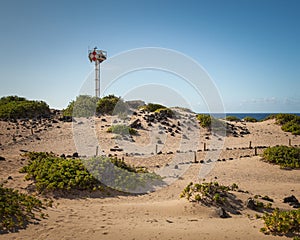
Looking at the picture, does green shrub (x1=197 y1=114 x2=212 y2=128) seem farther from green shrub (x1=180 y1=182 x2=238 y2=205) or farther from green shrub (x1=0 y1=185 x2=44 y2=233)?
green shrub (x1=0 y1=185 x2=44 y2=233)

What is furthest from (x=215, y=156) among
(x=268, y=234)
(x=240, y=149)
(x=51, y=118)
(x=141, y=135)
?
(x=51, y=118)

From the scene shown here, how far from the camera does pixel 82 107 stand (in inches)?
1163

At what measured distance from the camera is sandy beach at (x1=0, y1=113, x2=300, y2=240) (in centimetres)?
666

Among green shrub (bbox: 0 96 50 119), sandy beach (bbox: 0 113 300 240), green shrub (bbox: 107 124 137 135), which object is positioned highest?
green shrub (bbox: 0 96 50 119)

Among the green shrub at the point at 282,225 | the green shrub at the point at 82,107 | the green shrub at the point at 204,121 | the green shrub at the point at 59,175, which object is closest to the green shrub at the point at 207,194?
the green shrub at the point at 282,225

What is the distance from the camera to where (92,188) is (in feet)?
34.3

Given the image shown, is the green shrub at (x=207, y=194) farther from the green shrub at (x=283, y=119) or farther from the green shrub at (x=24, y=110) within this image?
the green shrub at (x=283, y=119)

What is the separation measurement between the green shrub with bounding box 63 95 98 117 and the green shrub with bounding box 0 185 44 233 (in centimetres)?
2085

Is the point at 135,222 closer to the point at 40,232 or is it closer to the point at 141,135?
the point at 40,232

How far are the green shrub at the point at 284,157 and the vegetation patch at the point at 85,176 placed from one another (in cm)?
727

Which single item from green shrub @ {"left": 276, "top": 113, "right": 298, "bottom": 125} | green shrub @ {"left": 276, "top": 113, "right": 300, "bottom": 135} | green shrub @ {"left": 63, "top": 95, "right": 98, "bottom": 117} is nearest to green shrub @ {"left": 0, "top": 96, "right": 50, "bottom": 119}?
green shrub @ {"left": 63, "top": 95, "right": 98, "bottom": 117}

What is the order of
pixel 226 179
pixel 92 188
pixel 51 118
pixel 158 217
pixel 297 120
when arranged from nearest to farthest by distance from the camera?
1. pixel 158 217
2. pixel 92 188
3. pixel 226 179
4. pixel 51 118
5. pixel 297 120

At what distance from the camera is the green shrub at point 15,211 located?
252 inches

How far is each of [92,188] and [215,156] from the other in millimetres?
9841
